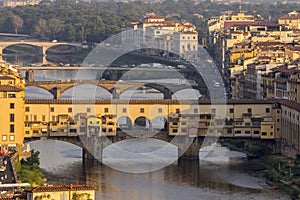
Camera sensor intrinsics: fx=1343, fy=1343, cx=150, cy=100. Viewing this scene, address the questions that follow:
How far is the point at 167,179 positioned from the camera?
20.8 meters

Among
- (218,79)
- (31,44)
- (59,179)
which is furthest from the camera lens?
(31,44)

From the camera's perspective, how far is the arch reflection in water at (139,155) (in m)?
22.0

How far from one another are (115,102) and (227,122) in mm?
2066

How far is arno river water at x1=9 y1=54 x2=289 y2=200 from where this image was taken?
19.2 m

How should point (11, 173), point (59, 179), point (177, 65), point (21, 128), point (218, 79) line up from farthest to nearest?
point (177, 65), point (218, 79), point (21, 128), point (59, 179), point (11, 173)

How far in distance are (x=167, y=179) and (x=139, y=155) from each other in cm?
248

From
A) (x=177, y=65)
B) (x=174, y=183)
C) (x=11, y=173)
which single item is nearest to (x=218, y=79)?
(x=177, y=65)

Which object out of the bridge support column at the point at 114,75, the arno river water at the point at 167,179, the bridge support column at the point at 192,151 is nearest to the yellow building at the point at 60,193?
the arno river water at the point at 167,179

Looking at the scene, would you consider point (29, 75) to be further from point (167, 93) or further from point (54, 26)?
point (54, 26)

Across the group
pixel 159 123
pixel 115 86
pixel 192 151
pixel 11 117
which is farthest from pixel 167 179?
pixel 115 86

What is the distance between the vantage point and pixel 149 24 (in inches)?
2078

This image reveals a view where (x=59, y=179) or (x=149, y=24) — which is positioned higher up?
(x=149, y=24)

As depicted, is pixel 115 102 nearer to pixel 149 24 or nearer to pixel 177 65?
pixel 177 65

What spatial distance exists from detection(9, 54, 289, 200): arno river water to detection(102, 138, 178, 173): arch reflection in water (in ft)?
0.81
